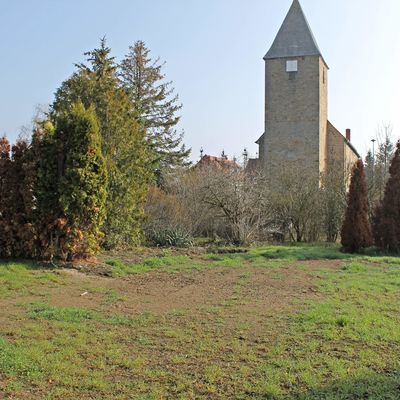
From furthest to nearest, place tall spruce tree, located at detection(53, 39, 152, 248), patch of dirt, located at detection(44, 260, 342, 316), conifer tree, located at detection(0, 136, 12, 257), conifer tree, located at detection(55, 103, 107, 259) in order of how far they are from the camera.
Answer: tall spruce tree, located at detection(53, 39, 152, 248) → conifer tree, located at detection(55, 103, 107, 259) → conifer tree, located at detection(0, 136, 12, 257) → patch of dirt, located at detection(44, 260, 342, 316)

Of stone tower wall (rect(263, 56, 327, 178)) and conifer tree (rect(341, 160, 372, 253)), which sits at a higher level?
stone tower wall (rect(263, 56, 327, 178))

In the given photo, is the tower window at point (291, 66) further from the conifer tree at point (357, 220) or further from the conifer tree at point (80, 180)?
the conifer tree at point (80, 180)

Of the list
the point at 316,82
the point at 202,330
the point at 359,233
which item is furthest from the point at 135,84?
the point at 202,330

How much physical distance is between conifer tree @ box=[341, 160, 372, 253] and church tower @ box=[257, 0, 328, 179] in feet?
66.5

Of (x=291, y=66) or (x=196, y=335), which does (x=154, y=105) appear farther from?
(x=196, y=335)

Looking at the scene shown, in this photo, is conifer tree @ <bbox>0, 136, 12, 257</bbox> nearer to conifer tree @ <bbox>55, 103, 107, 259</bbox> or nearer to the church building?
conifer tree @ <bbox>55, 103, 107, 259</bbox>

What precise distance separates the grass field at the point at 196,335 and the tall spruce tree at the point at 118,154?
372 centimetres

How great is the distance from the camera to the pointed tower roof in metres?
37.9

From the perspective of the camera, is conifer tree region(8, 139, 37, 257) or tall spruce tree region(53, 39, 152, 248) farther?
tall spruce tree region(53, 39, 152, 248)

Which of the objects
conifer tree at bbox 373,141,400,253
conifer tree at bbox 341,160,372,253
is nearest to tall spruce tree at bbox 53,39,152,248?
conifer tree at bbox 341,160,372,253

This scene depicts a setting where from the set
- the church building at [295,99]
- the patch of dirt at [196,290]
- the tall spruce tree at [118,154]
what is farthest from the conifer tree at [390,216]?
the church building at [295,99]

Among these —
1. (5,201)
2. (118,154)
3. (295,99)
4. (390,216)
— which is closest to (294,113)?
(295,99)

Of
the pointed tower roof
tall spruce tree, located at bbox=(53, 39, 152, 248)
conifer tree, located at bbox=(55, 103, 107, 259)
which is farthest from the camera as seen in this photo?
the pointed tower roof

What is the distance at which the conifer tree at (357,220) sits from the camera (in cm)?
1602
